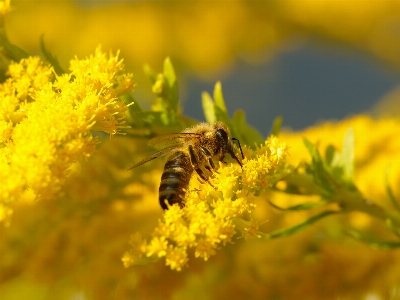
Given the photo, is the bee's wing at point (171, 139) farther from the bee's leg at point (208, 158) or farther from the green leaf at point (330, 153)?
the green leaf at point (330, 153)

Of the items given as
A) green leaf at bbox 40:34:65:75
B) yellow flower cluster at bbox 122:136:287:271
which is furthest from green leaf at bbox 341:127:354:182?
green leaf at bbox 40:34:65:75

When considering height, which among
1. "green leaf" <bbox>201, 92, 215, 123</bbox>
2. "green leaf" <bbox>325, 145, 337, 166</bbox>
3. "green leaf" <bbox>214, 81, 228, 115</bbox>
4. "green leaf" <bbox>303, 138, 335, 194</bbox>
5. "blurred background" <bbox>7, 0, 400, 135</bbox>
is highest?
"blurred background" <bbox>7, 0, 400, 135</bbox>

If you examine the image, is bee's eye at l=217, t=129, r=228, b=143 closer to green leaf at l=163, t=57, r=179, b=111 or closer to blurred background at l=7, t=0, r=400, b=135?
green leaf at l=163, t=57, r=179, b=111

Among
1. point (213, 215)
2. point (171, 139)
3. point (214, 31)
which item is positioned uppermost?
point (214, 31)

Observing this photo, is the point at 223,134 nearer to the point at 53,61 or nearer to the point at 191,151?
the point at 191,151

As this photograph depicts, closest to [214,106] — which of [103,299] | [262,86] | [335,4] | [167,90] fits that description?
[167,90]

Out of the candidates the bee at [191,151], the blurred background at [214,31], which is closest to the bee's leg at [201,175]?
the bee at [191,151]

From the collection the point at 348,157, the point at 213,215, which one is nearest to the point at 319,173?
the point at 348,157

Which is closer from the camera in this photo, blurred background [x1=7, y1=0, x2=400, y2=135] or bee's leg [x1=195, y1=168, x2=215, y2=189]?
bee's leg [x1=195, y1=168, x2=215, y2=189]
